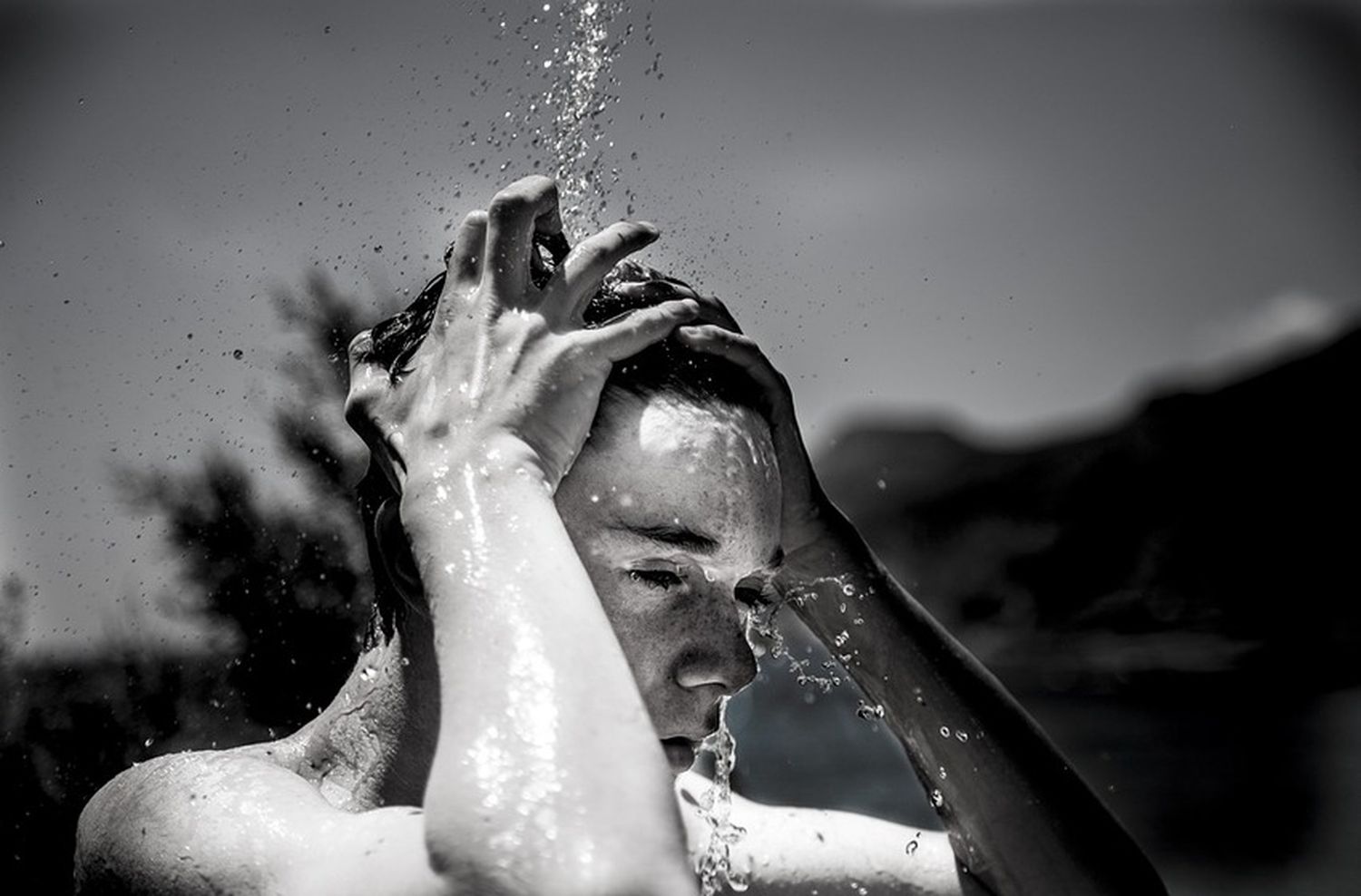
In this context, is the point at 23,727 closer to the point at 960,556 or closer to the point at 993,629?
the point at 960,556

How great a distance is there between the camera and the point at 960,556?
12930mm

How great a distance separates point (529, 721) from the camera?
1087mm

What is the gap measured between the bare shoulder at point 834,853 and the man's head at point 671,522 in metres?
0.38

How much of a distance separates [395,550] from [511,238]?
439 mm

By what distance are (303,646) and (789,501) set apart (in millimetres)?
2227

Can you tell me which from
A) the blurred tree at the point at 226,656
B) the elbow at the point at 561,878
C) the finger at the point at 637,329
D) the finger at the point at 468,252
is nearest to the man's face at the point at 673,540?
the finger at the point at 637,329

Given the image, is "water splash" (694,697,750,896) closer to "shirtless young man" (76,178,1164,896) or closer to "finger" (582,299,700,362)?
"shirtless young man" (76,178,1164,896)

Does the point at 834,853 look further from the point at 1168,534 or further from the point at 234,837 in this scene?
the point at 1168,534

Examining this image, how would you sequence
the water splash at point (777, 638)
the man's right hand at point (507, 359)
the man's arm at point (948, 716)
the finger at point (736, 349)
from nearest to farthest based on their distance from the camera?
the man's right hand at point (507, 359) → the finger at point (736, 349) → the man's arm at point (948, 716) → the water splash at point (777, 638)

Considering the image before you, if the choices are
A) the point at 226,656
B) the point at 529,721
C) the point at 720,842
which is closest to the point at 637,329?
the point at 529,721

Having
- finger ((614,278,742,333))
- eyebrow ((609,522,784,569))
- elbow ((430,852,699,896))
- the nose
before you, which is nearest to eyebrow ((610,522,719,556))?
eyebrow ((609,522,784,569))

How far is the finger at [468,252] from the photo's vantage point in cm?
145

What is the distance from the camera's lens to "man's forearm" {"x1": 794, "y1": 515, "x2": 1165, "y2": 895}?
179 centimetres

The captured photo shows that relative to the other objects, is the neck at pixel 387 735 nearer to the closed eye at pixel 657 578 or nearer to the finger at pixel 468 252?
the closed eye at pixel 657 578
